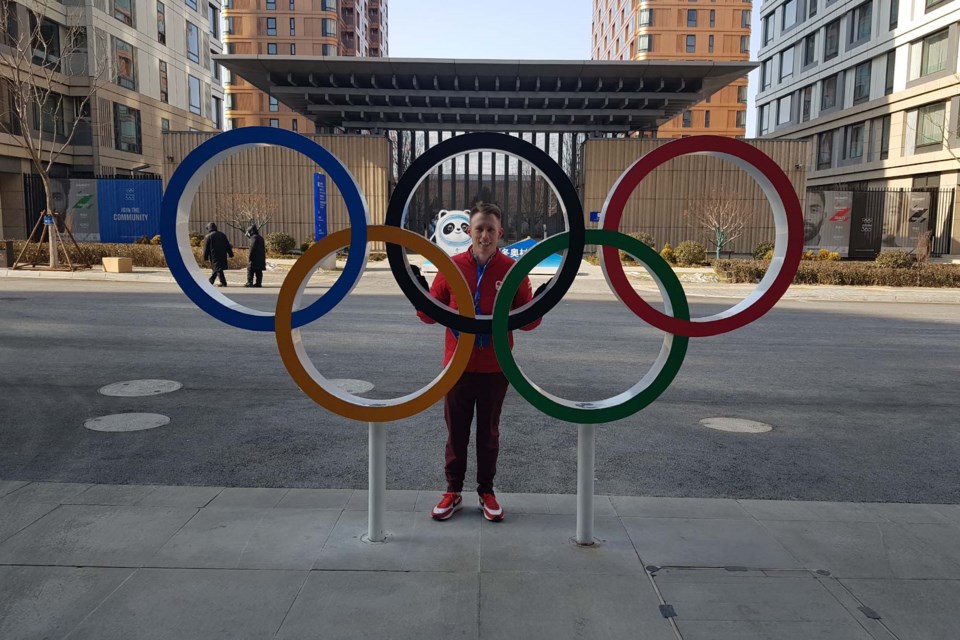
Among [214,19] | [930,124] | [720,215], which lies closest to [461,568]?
[720,215]

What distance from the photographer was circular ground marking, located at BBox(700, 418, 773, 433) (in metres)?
6.61

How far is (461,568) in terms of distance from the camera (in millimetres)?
3594

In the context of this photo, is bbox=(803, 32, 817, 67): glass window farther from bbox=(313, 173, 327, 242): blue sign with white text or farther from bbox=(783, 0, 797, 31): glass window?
bbox=(313, 173, 327, 242): blue sign with white text

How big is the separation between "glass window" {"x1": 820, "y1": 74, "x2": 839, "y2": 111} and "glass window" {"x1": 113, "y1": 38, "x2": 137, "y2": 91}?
46798mm

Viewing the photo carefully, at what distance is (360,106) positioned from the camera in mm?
37625

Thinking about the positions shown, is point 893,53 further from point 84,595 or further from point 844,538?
point 84,595

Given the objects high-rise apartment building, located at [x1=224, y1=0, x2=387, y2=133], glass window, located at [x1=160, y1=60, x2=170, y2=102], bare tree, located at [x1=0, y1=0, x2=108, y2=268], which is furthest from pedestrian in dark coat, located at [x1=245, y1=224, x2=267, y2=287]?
high-rise apartment building, located at [x1=224, y1=0, x2=387, y2=133]

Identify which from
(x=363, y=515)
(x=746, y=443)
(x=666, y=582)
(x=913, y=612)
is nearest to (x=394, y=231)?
(x=363, y=515)

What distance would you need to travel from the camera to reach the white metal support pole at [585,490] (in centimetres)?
391

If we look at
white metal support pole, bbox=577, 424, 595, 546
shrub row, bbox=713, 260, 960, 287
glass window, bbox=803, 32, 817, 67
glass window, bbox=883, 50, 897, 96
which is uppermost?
glass window, bbox=803, 32, 817, 67

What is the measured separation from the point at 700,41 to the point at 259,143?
75140 mm

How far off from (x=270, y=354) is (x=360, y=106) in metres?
30.7

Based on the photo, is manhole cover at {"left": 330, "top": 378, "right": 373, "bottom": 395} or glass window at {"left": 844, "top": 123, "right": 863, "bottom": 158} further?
glass window at {"left": 844, "top": 123, "right": 863, "bottom": 158}

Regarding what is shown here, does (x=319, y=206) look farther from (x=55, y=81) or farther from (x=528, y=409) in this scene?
(x=55, y=81)
